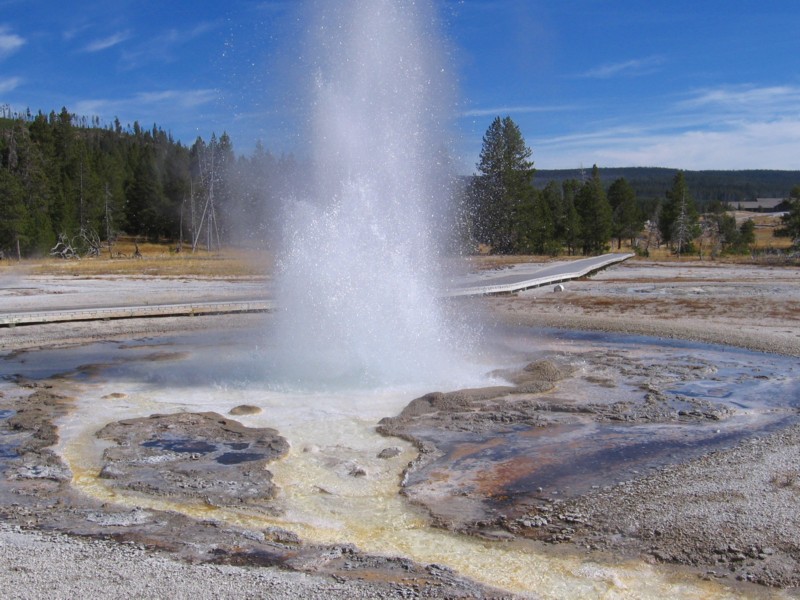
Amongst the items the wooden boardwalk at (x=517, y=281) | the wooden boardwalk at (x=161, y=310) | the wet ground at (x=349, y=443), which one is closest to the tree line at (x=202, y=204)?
the wooden boardwalk at (x=517, y=281)

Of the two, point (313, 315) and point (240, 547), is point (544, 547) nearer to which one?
point (240, 547)

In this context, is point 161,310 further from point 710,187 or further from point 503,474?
point 710,187

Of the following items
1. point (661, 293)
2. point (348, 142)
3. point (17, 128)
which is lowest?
point (661, 293)


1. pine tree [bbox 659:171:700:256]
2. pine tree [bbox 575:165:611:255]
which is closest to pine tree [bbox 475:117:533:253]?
pine tree [bbox 575:165:611:255]

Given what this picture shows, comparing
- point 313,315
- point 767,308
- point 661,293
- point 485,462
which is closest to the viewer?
point 485,462

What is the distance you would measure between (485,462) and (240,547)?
2.96 m

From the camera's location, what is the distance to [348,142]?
13.0 m

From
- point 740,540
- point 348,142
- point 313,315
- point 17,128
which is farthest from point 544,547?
point 17,128

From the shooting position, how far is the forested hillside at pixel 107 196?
43438 millimetres

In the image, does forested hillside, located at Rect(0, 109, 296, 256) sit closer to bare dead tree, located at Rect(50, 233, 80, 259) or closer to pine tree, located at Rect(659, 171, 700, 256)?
bare dead tree, located at Rect(50, 233, 80, 259)

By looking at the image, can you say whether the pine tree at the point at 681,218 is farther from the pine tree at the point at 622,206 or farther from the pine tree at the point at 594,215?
the pine tree at the point at 594,215

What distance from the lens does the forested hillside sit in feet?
143

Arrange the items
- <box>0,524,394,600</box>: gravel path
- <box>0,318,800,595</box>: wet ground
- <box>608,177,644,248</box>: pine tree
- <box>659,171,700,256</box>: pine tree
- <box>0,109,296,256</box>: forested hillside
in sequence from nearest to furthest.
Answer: <box>0,524,394,600</box>: gravel path
<box>0,318,800,595</box>: wet ground
<box>0,109,296,256</box>: forested hillside
<box>659,171,700,256</box>: pine tree
<box>608,177,644,248</box>: pine tree

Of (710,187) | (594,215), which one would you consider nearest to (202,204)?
(594,215)
